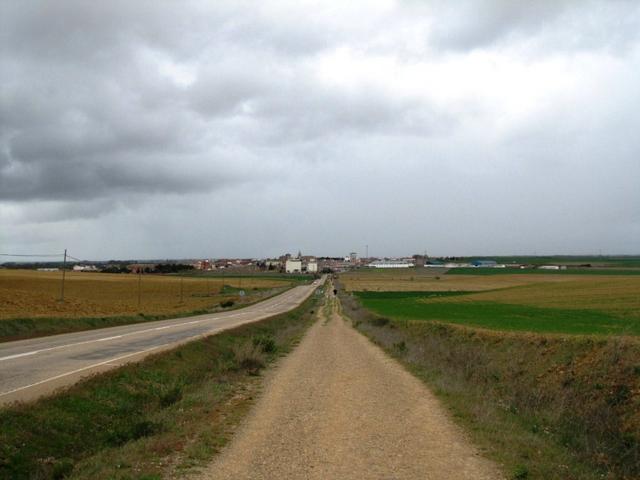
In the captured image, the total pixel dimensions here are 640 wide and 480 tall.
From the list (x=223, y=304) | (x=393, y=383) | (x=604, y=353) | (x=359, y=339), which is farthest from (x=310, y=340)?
(x=223, y=304)

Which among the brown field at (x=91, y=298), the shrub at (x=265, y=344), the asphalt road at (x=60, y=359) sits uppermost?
the asphalt road at (x=60, y=359)

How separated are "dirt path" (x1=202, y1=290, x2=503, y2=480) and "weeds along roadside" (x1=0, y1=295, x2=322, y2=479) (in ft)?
2.17

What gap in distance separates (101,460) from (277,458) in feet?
8.76

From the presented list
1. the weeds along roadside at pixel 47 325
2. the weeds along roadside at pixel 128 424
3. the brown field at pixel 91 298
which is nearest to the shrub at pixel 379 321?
the weeds along roadside at pixel 47 325

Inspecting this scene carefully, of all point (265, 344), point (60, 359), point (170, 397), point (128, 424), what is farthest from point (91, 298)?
point (128, 424)

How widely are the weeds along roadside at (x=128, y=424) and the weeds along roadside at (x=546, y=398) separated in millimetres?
5076

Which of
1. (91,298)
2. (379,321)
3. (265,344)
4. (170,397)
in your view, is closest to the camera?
(170,397)

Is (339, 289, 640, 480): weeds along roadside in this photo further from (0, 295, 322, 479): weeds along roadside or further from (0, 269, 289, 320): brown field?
(0, 269, 289, 320): brown field

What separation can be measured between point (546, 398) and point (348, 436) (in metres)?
6.82

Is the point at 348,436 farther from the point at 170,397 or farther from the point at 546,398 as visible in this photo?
the point at 546,398

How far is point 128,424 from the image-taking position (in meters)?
10.9

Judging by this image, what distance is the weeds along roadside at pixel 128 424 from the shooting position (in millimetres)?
8117

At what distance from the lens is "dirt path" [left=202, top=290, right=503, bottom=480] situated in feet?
26.3

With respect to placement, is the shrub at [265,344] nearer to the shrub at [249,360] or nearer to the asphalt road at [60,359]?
the shrub at [249,360]
